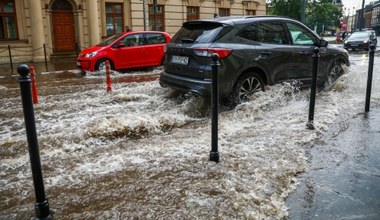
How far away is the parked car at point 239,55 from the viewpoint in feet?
20.8

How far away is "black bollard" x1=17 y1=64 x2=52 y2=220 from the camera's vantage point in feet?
8.92

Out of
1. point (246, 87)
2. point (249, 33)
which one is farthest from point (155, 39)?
point (246, 87)

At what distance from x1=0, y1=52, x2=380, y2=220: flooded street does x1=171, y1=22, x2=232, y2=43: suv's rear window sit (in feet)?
3.96

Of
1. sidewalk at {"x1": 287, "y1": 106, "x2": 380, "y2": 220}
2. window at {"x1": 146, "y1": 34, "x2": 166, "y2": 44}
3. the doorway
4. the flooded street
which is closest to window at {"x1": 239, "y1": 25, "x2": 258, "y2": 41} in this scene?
the flooded street

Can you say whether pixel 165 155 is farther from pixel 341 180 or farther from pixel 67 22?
pixel 67 22

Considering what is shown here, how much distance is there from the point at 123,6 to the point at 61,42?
440cm

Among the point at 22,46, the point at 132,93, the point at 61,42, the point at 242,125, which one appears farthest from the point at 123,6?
the point at 242,125

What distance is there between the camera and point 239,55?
6.46 meters

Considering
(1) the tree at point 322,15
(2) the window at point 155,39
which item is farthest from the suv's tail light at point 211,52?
(1) the tree at point 322,15

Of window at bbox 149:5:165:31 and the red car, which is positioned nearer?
the red car

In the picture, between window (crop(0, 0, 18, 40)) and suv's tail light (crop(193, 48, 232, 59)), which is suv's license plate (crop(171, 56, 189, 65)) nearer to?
suv's tail light (crop(193, 48, 232, 59))

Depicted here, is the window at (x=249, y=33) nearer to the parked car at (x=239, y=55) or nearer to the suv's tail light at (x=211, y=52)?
the parked car at (x=239, y=55)

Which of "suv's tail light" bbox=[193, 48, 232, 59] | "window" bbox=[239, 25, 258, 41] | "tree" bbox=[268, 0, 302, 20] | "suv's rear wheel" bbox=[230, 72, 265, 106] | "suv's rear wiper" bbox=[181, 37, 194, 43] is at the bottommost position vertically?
"suv's rear wheel" bbox=[230, 72, 265, 106]

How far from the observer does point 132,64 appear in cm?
1419
